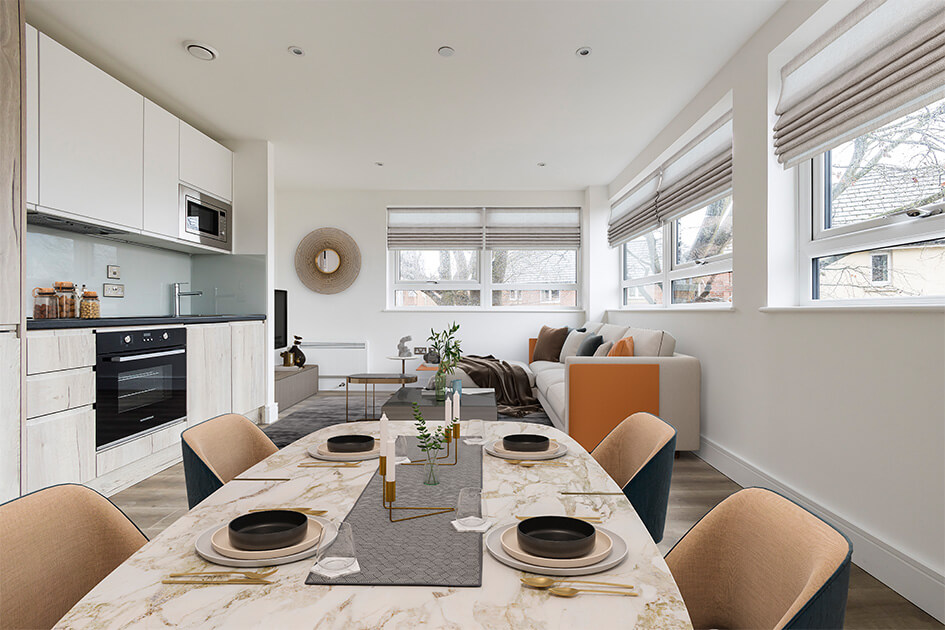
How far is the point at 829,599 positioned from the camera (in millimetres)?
781

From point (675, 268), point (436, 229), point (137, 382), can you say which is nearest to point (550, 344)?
point (675, 268)

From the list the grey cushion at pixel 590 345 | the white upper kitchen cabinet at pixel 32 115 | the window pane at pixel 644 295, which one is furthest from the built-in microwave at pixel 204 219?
the window pane at pixel 644 295

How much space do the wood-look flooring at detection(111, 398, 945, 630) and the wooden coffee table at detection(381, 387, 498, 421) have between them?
123 cm

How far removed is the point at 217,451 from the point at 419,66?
2818 millimetres

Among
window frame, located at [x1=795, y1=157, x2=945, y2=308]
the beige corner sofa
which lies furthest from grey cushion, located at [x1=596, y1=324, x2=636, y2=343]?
window frame, located at [x1=795, y1=157, x2=945, y2=308]

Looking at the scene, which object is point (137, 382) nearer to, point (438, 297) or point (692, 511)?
point (692, 511)

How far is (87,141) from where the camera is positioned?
10.4ft

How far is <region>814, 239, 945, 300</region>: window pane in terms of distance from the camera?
2229 millimetres

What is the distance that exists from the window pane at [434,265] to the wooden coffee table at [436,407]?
10.7 ft

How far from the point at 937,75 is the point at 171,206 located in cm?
440

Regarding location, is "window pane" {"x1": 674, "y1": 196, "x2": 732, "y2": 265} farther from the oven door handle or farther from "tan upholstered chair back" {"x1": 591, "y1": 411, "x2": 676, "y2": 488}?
the oven door handle

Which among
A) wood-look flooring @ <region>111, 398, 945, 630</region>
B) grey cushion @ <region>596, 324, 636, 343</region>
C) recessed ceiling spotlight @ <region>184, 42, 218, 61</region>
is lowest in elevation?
wood-look flooring @ <region>111, 398, 945, 630</region>

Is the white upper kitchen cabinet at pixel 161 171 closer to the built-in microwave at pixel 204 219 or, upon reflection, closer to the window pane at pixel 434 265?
the built-in microwave at pixel 204 219

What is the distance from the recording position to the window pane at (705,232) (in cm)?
421
